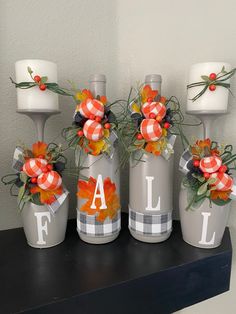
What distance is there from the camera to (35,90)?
565mm

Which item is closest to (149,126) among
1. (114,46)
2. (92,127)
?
(92,127)

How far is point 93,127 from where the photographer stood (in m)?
0.54

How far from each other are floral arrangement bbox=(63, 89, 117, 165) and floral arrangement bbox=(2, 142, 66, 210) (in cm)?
5

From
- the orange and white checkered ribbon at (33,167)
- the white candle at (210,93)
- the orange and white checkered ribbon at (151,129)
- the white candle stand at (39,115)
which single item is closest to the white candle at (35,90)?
the white candle stand at (39,115)

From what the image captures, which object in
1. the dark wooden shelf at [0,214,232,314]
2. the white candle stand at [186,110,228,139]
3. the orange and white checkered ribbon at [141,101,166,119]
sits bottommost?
Result: the dark wooden shelf at [0,214,232,314]

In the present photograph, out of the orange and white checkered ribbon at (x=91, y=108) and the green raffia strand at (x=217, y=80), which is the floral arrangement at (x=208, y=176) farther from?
the orange and white checkered ribbon at (x=91, y=108)

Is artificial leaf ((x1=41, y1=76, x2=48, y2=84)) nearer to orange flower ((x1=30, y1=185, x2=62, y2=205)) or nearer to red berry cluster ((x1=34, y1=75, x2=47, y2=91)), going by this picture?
red berry cluster ((x1=34, y1=75, x2=47, y2=91))

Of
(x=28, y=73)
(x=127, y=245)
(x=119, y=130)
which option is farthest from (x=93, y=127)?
(x=127, y=245)

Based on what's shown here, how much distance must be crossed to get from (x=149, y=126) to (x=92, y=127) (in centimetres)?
12

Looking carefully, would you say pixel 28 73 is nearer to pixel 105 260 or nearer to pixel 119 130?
pixel 119 130

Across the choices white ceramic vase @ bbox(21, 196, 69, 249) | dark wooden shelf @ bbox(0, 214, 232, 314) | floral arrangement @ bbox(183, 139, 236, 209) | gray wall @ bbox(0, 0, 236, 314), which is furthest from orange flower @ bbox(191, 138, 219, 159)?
white ceramic vase @ bbox(21, 196, 69, 249)

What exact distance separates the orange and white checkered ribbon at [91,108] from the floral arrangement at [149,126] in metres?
0.07

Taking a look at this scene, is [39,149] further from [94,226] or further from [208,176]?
[208,176]

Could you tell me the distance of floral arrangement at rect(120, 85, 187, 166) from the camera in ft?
1.82
